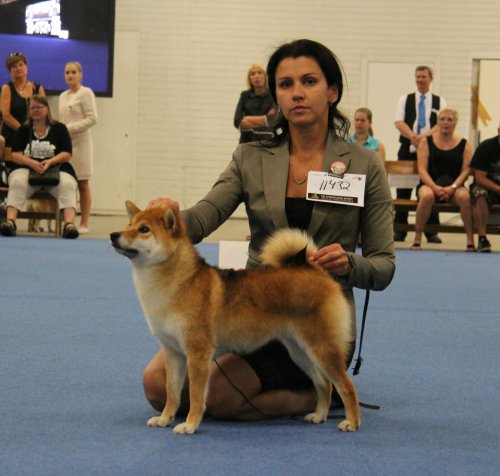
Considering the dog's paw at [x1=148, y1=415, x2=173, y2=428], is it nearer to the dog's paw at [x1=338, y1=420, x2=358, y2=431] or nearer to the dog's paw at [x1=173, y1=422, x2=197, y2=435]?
the dog's paw at [x1=173, y1=422, x2=197, y2=435]

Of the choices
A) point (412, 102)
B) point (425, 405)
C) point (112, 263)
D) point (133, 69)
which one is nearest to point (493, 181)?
point (412, 102)

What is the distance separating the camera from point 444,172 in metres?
8.87

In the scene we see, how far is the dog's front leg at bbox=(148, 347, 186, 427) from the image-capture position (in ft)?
7.85

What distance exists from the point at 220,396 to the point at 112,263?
14.0ft

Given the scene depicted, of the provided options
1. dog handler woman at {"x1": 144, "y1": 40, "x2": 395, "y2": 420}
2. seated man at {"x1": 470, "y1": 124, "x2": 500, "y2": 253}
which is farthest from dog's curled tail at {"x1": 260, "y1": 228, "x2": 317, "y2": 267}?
seated man at {"x1": 470, "y1": 124, "x2": 500, "y2": 253}

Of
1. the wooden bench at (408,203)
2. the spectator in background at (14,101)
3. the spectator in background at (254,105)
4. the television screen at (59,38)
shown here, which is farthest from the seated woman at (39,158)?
the wooden bench at (408,203)

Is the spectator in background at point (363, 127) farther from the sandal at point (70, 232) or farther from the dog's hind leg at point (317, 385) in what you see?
the dog's hind leg at point (317, 385)

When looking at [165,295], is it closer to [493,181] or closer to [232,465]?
[232,465]

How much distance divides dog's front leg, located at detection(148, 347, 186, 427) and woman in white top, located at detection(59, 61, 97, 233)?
701 centimetres

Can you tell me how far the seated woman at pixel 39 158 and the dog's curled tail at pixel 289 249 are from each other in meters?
6.31

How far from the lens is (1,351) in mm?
3365

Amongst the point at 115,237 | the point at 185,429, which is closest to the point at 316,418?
the point at 185,429

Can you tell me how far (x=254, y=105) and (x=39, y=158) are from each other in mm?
2420

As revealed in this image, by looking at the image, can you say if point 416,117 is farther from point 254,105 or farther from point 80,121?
point 80,121
